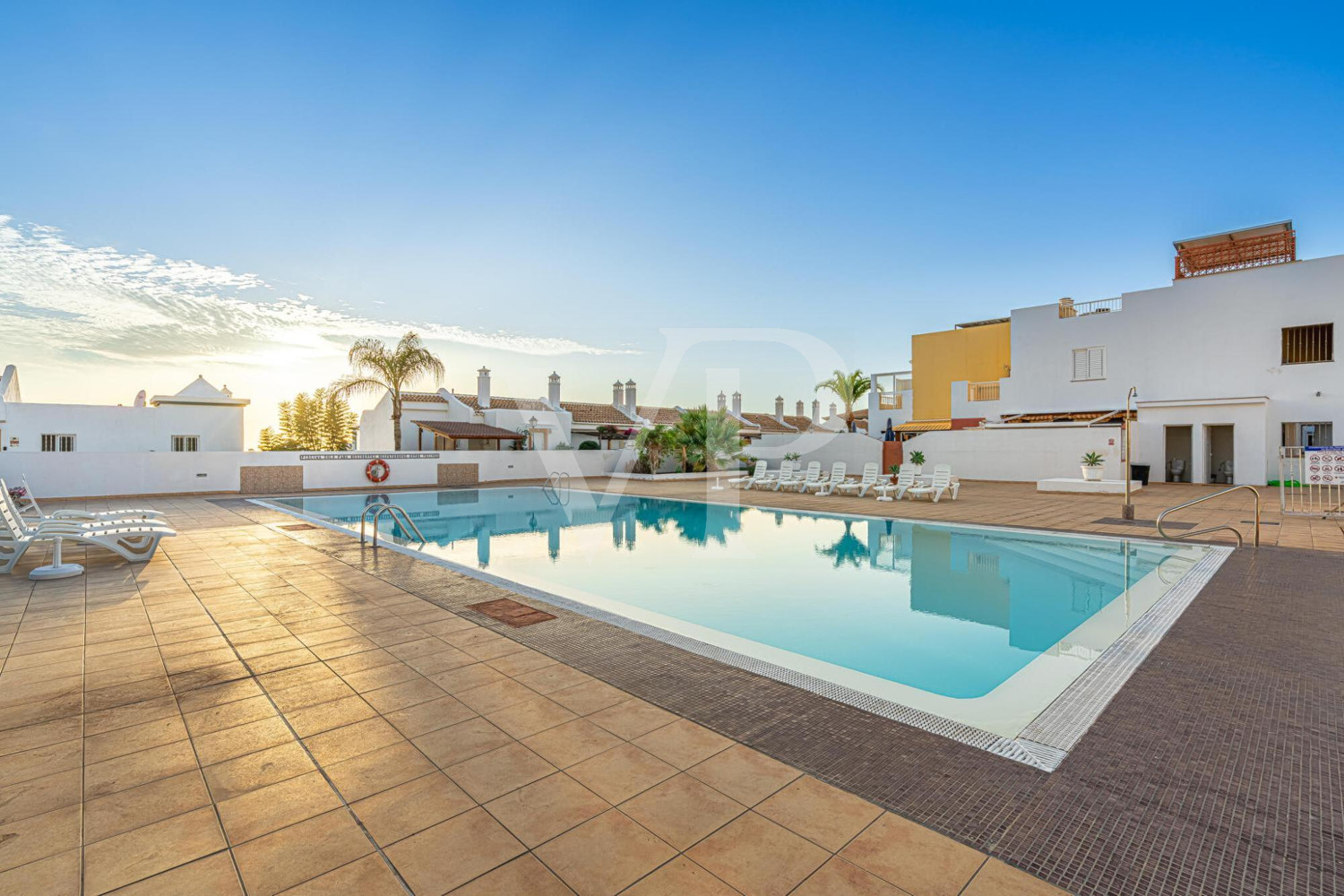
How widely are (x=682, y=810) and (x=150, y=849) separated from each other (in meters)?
2.06

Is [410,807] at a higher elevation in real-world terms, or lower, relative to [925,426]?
lower

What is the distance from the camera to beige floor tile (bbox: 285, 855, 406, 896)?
2.09 metres

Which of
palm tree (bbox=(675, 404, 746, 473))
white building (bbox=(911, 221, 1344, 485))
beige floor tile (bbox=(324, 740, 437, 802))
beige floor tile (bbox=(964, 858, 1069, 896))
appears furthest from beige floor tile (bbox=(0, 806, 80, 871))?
white building (bbox=(911, 221, 1344, 485))

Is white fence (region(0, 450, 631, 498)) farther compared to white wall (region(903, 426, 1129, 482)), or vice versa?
white wall (region(903, 426, 1129, 482))

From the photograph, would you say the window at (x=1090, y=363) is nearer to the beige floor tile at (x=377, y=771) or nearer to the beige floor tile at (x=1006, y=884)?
the beige floor tile at (x=1006, y=884)

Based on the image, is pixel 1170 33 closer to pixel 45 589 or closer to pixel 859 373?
pixel 45 589

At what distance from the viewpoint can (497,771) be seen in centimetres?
289

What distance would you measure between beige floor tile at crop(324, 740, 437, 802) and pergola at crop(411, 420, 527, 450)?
27.0 metres

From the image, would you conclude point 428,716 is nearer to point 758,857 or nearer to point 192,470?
point 758,857

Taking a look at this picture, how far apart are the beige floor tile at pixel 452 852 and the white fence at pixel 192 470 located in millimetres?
21017

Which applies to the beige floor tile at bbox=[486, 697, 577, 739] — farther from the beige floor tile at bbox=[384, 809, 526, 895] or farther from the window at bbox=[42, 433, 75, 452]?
the window at bbox=[42, 433, 75, 452]

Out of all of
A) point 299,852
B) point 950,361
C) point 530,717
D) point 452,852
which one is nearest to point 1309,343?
point 950,361

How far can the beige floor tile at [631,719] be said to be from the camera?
3.33 m

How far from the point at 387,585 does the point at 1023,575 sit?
27.8ft
